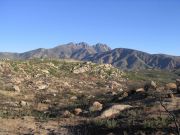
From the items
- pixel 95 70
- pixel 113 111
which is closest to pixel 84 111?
pixel 113 111

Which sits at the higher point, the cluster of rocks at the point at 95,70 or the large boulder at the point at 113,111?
the cluster of rocks at the point at 95,70

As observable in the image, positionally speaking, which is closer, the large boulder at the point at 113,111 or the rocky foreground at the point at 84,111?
the rocky foreground at the point at 84,111

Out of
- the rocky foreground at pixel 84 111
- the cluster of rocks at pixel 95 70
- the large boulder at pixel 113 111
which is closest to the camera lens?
the rocky foreground at pixel 84 111

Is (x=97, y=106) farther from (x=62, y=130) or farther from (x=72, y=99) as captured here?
(x=72, y=99)

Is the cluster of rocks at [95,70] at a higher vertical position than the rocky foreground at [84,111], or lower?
higher

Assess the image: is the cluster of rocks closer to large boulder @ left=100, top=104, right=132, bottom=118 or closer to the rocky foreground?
the rocky foreground

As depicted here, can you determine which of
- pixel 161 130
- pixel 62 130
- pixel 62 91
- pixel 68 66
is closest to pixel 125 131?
pixel 161 130

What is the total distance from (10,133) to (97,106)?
10646mm

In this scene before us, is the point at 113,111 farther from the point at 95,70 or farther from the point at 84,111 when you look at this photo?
the point at 95,70

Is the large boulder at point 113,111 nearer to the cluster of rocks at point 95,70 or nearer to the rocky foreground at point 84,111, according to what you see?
the rocky foreground at point 84,111

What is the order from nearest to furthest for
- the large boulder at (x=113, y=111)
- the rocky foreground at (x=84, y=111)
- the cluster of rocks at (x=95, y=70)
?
1. the rocky foreground at (x=84, y=111)
2. the large boulder at (x=113, y=111)
3. the cluster of rocks at (x=95, y=70)

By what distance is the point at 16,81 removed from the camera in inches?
2298

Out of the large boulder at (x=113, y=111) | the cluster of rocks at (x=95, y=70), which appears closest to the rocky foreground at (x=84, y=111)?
the large boulder at (x=113, y=111)

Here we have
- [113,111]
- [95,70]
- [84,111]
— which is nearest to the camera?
[113,111]
